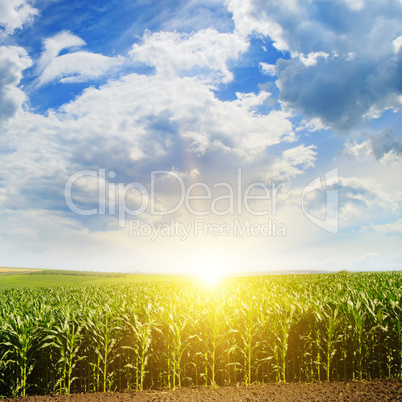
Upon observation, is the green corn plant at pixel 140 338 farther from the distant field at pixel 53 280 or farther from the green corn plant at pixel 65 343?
the distant field at pixel 53 280

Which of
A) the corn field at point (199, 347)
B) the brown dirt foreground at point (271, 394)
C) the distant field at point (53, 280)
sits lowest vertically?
the distant field at point (53, 280)

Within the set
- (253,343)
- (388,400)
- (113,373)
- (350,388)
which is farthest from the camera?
(253,343)

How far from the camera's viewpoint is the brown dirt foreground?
7.88m

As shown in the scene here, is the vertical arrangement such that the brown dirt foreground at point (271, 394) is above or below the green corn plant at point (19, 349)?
below

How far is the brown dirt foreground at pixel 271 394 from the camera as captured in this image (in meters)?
7.88

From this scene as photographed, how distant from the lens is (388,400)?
767cm

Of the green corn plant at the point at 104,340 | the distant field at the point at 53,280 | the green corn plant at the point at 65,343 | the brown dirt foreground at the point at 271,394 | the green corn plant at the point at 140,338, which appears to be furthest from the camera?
the distant field at the point at 53,280

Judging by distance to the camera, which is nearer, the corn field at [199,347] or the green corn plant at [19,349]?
the green corn plant at [19,349]

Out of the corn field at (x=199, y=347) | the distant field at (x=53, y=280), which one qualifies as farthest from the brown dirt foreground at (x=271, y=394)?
the distant field at (x=53, y=280)

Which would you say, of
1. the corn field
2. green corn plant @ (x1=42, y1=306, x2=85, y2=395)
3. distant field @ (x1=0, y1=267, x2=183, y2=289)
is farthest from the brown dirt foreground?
distant field @ (x1=0, y1=267, x2=183, y2=289)

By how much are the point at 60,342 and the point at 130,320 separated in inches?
77.2

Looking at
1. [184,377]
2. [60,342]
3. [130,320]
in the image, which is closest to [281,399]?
[184,377]

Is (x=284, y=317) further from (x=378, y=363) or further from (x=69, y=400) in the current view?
(x=69, y=400)

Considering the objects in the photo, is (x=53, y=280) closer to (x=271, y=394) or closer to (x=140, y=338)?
(x=140, y=338)
